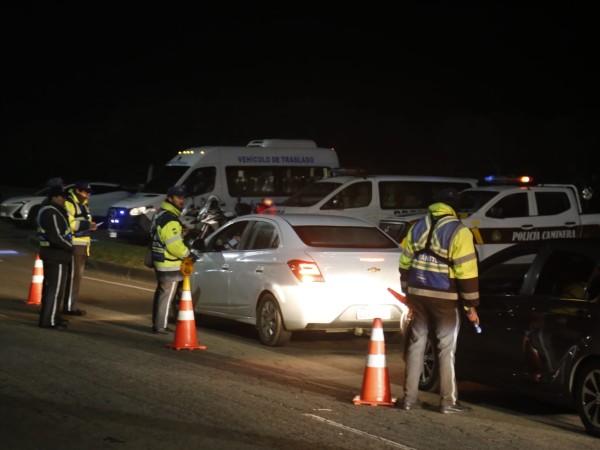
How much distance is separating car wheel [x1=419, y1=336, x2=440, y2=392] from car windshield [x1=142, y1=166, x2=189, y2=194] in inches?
605

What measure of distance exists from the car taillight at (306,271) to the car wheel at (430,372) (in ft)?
7.14

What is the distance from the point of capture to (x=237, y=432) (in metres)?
7.69

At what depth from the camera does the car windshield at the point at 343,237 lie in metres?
12.3

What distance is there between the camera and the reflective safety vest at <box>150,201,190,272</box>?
12484mm

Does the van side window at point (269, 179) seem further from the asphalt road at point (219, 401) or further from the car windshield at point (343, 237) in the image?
the car windshield at point (343, 237)

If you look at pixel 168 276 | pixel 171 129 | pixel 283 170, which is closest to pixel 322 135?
pixel 171 129

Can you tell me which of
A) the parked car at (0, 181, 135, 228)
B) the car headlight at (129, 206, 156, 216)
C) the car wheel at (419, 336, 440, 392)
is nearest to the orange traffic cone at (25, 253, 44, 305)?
the car wheel at (419, 336, 440, 392)

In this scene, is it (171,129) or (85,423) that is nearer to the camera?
(85,423)

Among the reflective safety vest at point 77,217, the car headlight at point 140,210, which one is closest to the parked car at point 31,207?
the car headlight at point 140,210

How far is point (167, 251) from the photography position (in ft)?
41.1

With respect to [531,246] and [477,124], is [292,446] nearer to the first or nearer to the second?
[531,246]

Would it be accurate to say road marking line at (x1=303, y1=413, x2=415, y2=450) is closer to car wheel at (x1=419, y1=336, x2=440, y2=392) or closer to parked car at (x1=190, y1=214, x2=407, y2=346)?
car wheel at (x1=419, y1=336, x2=440, y2=392)

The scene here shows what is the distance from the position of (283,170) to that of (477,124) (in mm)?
25275

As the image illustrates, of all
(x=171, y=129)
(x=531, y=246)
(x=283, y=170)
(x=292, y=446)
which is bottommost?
(x=292, y=446)
